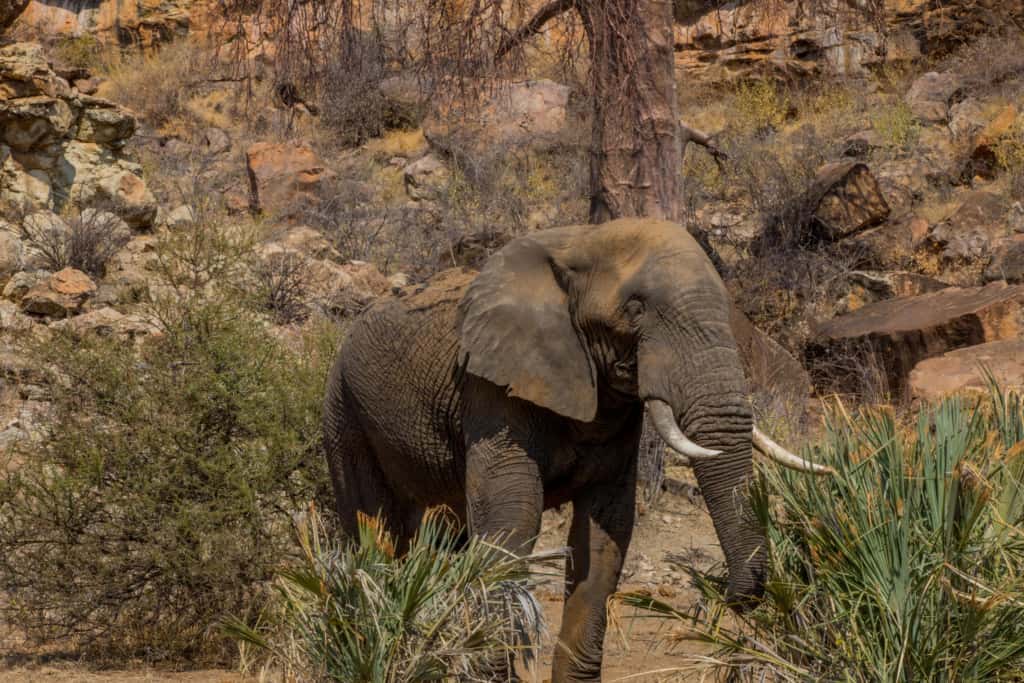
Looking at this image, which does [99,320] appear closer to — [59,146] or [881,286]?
[59,146]

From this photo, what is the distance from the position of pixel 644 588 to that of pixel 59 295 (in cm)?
713

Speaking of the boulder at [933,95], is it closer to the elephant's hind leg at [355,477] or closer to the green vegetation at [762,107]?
the green vegetation at [762,107]

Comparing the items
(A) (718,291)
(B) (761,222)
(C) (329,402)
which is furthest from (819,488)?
(B) (761,222)

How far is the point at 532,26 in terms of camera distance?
1162 centimetres

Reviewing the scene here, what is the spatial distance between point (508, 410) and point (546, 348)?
373 mm

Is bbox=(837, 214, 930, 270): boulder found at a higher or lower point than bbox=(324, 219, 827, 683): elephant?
lower

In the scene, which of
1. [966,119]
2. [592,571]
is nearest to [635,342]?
[592,571]

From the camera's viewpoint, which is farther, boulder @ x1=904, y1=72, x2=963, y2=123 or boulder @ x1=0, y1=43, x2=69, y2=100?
boulder @ x1=904, y1=72, x2=963, y2=123

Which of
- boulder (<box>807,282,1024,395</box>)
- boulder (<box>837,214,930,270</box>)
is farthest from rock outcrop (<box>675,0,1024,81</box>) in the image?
boulder (<box>807,282,1024,395</box>)

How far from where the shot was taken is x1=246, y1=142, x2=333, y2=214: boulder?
19.4 metres

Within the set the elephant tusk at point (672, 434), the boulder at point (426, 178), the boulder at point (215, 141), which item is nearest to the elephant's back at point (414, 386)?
the elephant tusk at point (672, 434)

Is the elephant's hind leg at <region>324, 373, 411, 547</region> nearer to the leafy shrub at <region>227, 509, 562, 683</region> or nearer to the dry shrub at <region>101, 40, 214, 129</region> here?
the leafy shrub at <region>227, 509, 562, 683</region>

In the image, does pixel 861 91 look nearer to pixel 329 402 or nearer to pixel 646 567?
pixel 646 567

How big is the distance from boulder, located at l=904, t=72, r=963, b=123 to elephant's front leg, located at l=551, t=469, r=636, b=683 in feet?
52.3
